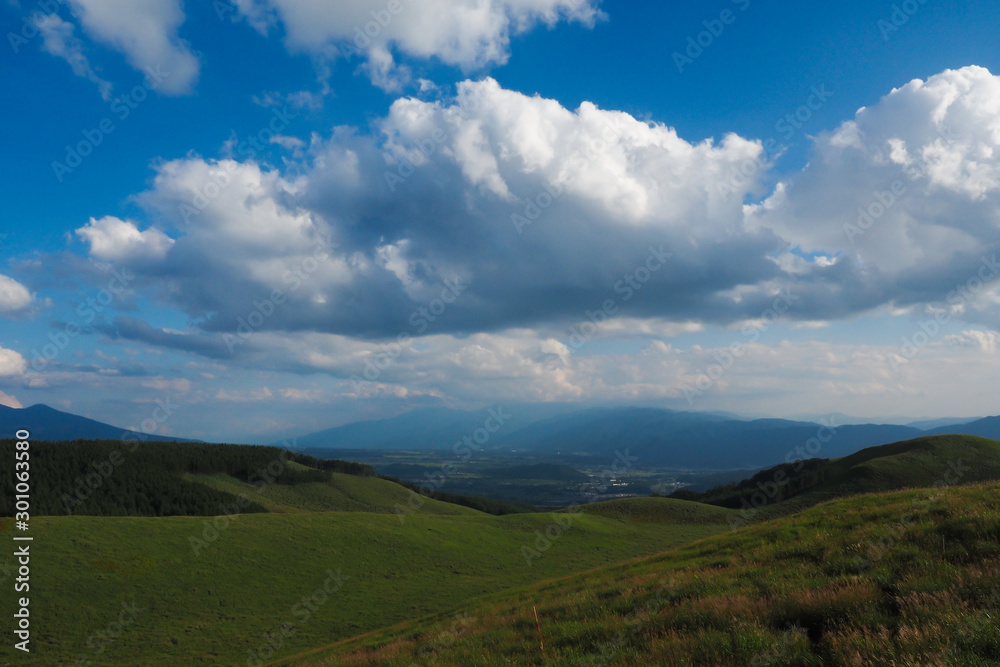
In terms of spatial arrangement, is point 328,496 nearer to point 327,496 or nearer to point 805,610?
point 327,496

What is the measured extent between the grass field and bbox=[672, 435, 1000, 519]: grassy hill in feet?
173

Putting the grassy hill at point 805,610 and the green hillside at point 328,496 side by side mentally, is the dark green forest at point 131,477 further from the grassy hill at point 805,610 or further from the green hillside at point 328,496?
the grassy hill at point 805,610

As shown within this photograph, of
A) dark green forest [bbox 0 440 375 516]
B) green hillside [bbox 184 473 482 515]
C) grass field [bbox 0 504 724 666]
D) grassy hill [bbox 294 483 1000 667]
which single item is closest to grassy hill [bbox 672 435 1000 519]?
grass field [bbox 0 504 724 666]

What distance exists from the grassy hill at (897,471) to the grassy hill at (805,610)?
9642 centimetres

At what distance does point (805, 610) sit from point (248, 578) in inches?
2335

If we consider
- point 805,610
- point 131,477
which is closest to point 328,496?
point 131,477

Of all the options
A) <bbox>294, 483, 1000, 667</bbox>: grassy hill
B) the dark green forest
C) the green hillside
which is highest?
<bbox>294, 483, 1000, 667</bbox>: grassy hill

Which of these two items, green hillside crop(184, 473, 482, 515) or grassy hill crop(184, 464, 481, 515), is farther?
green hillside crop(184, 473, 482, 515)

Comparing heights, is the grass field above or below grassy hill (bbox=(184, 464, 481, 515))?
above

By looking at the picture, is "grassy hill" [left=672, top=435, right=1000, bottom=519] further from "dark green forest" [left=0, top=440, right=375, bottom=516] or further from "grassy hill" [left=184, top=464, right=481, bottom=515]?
"dark green forest" [left=0, top=440, right=375, bottom=516]

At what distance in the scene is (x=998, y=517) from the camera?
11773 mm

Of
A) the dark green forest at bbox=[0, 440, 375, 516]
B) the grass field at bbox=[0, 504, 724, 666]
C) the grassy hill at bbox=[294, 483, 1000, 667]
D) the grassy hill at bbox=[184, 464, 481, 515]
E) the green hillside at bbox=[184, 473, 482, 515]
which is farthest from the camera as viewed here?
the green hillside at bbox=[184, 473, 482, 515]

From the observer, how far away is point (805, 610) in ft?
30.3

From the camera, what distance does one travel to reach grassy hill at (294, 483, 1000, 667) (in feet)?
23.7
